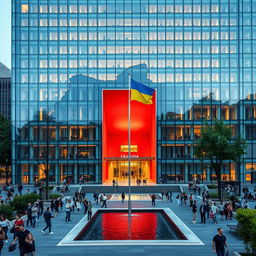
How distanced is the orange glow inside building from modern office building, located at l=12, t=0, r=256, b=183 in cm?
36

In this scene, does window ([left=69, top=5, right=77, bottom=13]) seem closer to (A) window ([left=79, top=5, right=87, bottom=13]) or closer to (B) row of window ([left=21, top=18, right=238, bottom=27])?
(A) window ([left=79, top=5, right=87, bottom=13])

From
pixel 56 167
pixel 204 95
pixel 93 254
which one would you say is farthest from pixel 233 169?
pixel 93 254

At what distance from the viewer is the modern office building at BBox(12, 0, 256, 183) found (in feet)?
243

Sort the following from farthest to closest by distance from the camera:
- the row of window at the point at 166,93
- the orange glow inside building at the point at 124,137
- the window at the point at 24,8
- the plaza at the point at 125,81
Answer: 1. the window at the point at 24,8
2. the orange glow inside building at the point at 124,137
3. the row of window at the point at 166,93
4. the plaza at the point at 125,81

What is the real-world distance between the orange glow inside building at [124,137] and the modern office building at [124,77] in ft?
1.19

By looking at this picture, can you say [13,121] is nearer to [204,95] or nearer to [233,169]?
[204,95]

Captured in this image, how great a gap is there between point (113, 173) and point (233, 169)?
24955 millimetres

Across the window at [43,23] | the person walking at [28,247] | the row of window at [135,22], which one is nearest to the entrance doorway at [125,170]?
the row of window at [135,22]

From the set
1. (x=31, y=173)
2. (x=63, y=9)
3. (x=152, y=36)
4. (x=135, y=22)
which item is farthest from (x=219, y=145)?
(x=63, y=9)

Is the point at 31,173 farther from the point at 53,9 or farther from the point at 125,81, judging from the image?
the point at 53,9

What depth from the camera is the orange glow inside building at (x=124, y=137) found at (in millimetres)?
74938

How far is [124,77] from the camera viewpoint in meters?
75.8

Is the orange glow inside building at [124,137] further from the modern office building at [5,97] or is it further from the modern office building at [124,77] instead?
the modern office building at [5,97]

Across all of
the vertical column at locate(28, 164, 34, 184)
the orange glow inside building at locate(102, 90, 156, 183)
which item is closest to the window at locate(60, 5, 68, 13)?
the orange glow inside building at locate(102, 90, 156, 183)
